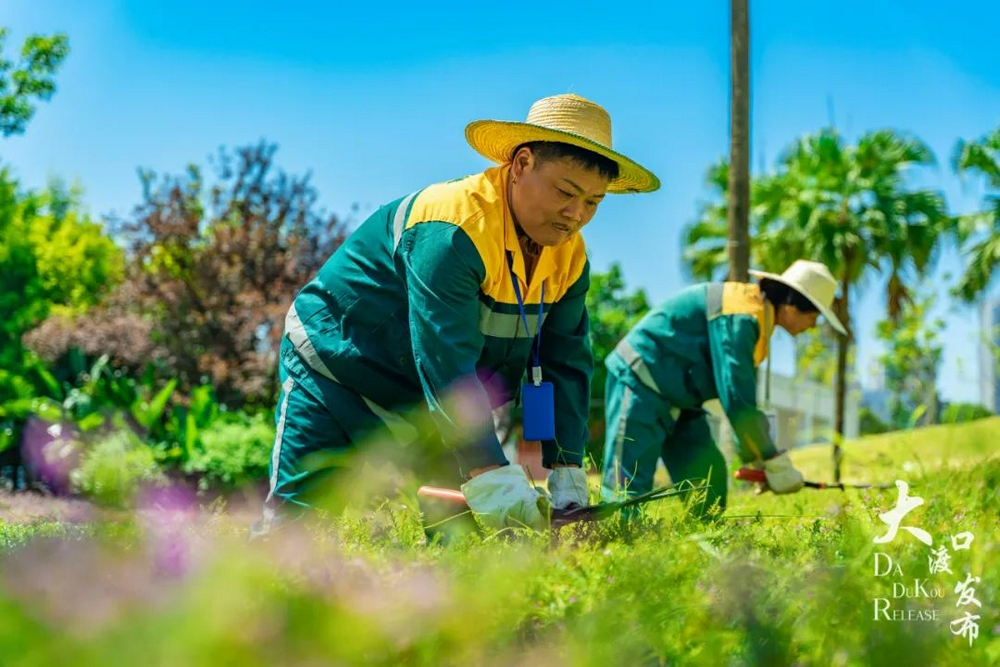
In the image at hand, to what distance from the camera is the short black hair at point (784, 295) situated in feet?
16.5

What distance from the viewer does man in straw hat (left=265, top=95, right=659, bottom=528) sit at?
2.54m

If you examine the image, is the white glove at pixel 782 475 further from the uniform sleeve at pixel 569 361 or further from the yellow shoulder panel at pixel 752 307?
the uniform sleeve at pixel 569 361

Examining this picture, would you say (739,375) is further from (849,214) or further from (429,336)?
(849,214)

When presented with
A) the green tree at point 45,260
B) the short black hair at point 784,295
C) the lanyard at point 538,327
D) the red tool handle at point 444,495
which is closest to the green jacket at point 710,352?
the short black hair at point 784,295

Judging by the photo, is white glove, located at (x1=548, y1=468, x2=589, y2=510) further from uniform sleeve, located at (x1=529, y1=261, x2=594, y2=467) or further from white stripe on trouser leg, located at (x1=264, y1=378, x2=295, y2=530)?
white stripe on trouser leg, located at (x1=264, y1=378, x2=295, y2=530)

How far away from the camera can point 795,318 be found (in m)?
5.04

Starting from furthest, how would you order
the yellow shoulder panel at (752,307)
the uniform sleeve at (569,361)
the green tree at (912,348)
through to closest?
the green tree at (912,348) → the yellow shoulder panel at (752,307) → the uniform sleeve at (569,361)

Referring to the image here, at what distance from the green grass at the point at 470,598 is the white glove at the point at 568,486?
0.34 meters

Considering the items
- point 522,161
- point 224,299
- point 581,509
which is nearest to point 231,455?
point 224,299

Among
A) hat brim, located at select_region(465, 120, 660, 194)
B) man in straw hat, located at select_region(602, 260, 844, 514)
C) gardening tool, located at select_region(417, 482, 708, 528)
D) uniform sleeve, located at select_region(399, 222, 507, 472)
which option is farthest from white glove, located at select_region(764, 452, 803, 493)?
uniform sleeve, located at select_region(399, 222, 507, 472)

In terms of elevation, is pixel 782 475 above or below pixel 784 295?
below

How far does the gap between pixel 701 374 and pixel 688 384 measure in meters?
0.10

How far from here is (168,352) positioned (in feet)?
47.9

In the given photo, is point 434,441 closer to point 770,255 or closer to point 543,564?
point 543,564
